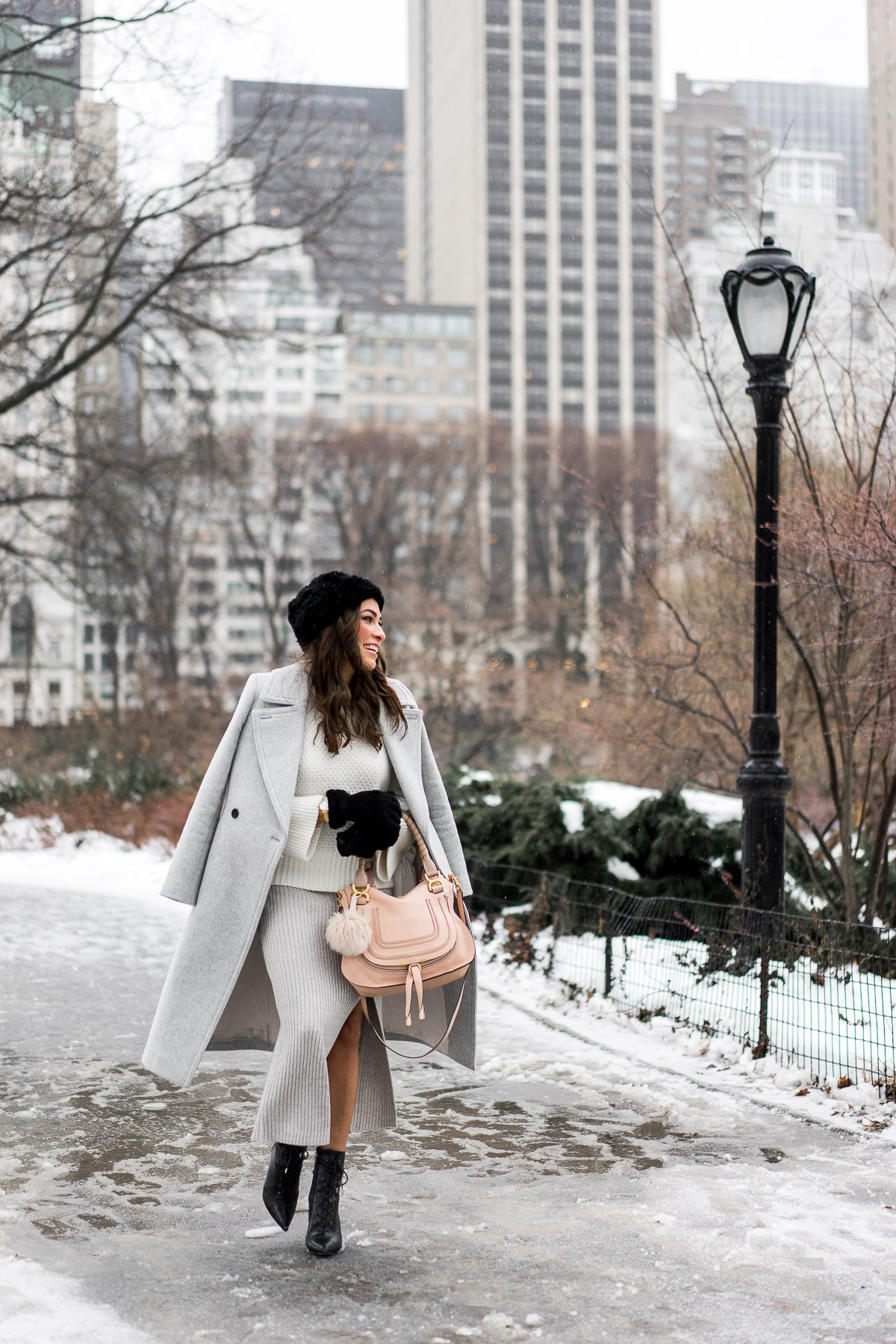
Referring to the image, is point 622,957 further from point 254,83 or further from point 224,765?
point 254,83

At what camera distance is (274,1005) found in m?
4.67

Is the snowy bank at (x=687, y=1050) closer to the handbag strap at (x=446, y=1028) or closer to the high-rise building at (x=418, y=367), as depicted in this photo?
the handbag strap at (x=446, y=1028)

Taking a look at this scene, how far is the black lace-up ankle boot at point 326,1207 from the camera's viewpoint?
13.5ft

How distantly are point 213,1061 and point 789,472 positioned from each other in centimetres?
746

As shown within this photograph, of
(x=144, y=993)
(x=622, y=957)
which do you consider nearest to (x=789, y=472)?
(x=622, y=957)

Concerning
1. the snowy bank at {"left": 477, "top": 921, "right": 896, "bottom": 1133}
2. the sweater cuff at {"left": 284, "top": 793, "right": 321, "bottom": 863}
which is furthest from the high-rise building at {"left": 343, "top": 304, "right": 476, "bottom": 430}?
the sweater cuff at {"left": 284, "top": 793, "right": 321, "bottom": 863}

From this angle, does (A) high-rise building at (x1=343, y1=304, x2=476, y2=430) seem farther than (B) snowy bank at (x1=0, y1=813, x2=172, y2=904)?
Yes

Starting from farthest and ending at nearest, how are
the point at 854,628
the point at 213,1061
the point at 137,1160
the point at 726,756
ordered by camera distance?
the point at 726,756 → the point at 854,628 → the point at 213,1061 → the point at 137,1160

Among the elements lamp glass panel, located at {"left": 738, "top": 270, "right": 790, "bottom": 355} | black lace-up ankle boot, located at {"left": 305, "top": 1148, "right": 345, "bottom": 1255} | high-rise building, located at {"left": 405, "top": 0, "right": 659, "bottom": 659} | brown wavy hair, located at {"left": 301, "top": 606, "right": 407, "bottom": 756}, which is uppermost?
high-rise building, located at {"left": 405, "top": 0, "right": 659, "bottom": 659}

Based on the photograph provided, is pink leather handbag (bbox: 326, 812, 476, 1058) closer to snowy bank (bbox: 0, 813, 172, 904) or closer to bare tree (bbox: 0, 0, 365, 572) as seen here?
snowy bank (bbox: 0, 813, 172, 904)

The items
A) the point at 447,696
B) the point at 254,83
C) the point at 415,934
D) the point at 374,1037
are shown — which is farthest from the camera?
the point at 447,696

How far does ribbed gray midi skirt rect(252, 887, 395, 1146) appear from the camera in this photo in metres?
4.08

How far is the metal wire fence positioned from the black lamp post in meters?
0.45

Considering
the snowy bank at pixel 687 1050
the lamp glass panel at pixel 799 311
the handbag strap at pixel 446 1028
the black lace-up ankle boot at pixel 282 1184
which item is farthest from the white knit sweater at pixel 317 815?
the lamp glass panel at pixel 799 311
